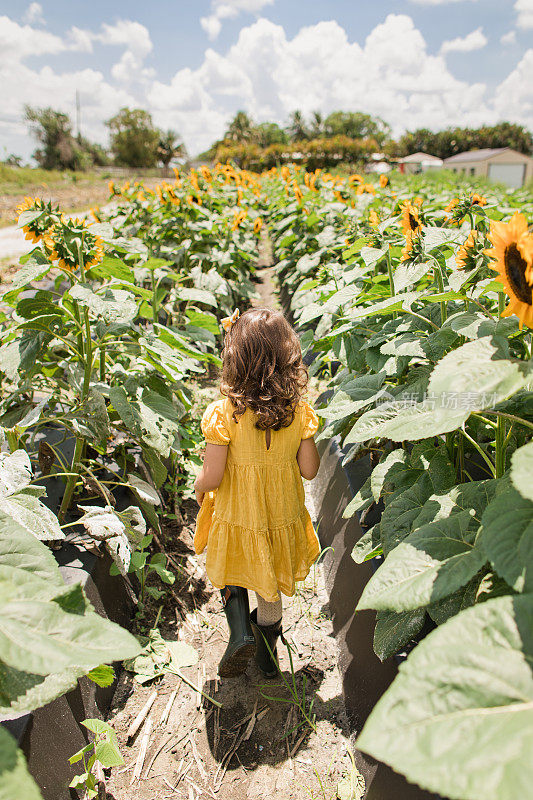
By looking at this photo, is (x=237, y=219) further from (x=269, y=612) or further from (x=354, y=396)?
(x=269, y=612)

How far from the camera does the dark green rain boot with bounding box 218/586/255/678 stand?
1.72 m

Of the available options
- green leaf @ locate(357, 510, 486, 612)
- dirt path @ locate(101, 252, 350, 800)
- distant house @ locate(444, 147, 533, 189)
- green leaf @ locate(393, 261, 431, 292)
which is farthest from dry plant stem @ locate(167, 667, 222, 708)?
distant house @ locate(444, 147, 533, 189)

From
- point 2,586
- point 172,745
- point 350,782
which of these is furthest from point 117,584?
point 2,586

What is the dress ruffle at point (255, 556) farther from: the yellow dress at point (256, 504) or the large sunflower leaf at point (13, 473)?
the large sunflower leaf at point (13, 473)

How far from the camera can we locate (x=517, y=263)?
87cm

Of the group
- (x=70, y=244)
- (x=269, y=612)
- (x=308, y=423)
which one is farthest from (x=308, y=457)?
(x=70, y=244)

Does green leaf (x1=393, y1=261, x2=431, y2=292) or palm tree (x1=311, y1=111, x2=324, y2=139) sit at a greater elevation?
palm tree (x1=311, y1=111, x2=324, y2=139)

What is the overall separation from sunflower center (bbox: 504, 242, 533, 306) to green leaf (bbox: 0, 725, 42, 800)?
2.89 feet

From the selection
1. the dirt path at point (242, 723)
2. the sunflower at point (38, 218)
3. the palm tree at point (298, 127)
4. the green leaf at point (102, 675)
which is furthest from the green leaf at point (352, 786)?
the palm tree at point (298, 127)

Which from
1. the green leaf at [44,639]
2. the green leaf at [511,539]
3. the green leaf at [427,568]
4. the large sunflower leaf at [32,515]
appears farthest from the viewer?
the large sunflower leaf at [32,515]

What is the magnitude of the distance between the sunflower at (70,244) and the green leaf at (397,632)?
5.14 ft

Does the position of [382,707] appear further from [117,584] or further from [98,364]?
[98,364]

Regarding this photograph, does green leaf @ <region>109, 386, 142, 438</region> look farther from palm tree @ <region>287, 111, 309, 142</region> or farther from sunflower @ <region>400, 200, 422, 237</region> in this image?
palm tree @ <region>287, 111, 309, 142</region>

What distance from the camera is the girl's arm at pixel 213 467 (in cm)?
169
